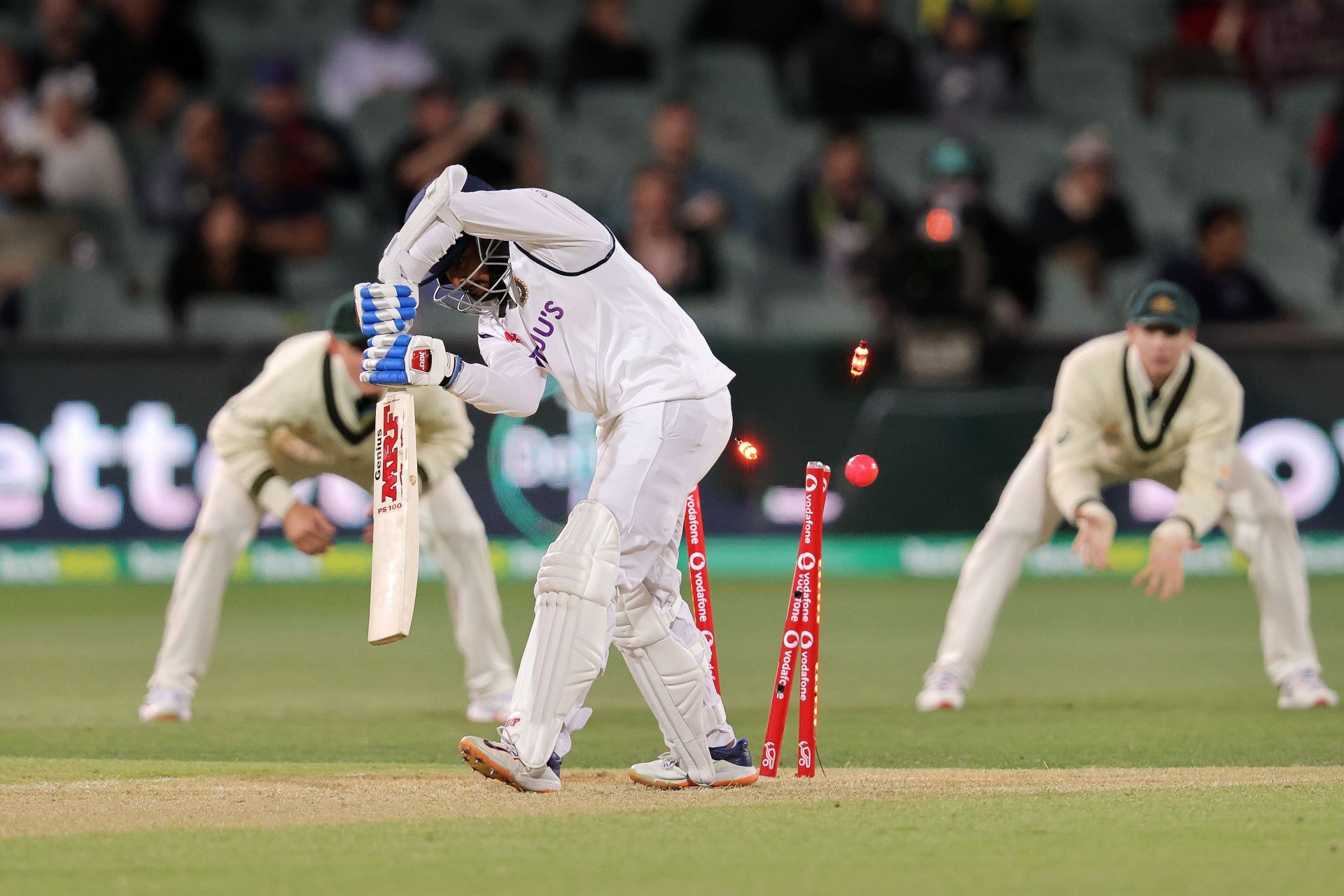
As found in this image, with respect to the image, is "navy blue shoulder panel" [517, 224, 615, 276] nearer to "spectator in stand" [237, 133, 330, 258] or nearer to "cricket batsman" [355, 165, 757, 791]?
"cricket batsman" [355, 165, 757, 791]

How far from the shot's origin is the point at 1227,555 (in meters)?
13.0

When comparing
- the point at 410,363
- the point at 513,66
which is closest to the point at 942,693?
the point at 410,363

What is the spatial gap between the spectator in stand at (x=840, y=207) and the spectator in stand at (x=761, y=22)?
6.79ft

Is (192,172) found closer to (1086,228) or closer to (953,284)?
(953,284)

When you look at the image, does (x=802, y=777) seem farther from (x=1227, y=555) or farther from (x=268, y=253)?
(x=268, y=253)

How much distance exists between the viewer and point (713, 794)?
5695mm

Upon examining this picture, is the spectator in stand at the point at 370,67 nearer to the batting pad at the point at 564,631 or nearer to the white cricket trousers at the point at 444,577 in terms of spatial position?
the white cricket trousers at the point at 444,577

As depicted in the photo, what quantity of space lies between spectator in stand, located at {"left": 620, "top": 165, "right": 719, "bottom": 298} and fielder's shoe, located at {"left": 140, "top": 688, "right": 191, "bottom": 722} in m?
5.96

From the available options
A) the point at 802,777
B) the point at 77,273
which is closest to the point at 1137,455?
the point at 802,777

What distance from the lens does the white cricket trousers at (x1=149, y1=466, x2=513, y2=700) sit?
784 centimetres

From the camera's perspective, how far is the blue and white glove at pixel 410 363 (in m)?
5.46

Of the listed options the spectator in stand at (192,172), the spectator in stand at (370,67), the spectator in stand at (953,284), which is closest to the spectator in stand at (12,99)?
the spectator in stand at (192,172)

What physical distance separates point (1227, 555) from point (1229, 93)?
14.8 feet

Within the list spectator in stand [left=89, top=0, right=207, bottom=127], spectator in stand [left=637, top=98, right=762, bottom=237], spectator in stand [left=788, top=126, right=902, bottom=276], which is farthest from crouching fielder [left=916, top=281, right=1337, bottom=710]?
spectator in stand [left=89, top=0, right=207, bottom=127]
